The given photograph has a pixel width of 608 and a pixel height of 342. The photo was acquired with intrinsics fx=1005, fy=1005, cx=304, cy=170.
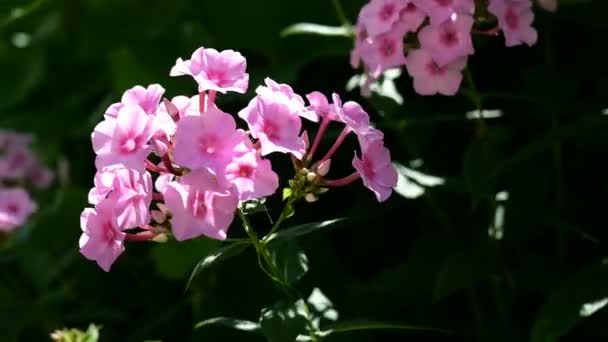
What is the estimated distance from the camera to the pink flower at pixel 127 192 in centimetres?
104

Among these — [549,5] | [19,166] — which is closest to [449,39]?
[549,5]

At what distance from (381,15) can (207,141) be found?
1.46ft

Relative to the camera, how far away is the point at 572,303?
137cm

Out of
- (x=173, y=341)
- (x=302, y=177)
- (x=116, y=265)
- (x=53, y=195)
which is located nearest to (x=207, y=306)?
(x=173, y=341)

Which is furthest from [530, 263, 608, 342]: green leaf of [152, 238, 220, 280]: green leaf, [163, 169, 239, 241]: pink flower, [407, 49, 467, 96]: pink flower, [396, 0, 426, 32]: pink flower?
[152, 238, 220, 280]: green leaf

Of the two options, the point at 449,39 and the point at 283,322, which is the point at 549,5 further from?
the point at 283,322

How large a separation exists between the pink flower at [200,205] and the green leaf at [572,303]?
0.53m

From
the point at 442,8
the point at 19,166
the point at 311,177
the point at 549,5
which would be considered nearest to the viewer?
the point at 311,177

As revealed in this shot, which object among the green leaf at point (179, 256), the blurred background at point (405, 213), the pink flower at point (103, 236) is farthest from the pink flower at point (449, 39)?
the green leaf at point (179, 256)

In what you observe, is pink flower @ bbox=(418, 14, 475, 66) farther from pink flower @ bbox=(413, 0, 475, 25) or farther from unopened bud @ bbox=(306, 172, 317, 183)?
unopened bud @ bbox=(306, 172, 317, 183)

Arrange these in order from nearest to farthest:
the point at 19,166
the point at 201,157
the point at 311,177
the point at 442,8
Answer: the point at 201,157
the point at 311,177
the point at 442,8
the point at 19,166

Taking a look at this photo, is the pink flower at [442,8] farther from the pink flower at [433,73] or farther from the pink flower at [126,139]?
the pink flower at [126,139]

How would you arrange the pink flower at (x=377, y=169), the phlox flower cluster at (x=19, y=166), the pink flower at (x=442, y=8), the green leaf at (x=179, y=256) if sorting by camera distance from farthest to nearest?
the phlox flower cluster at (x=19, y=166), the green leaf at (x=179, y=256), the pink flower at (x=442, y=8), the pink flower at (x=377, y=169)

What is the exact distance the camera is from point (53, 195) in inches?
95.6
